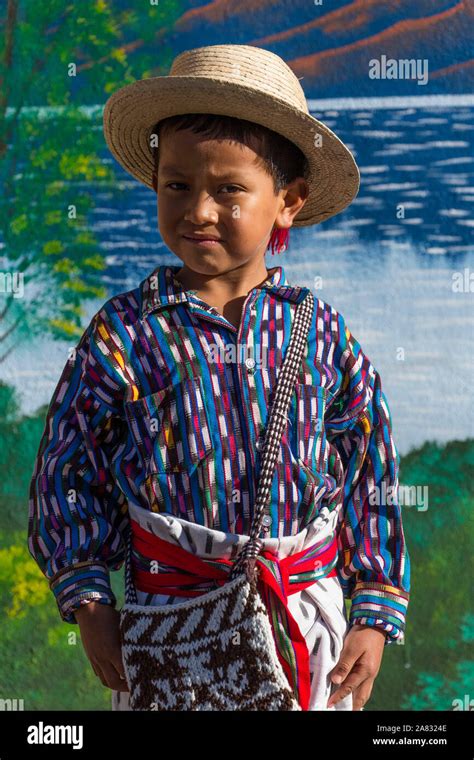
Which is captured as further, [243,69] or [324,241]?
[324,241]

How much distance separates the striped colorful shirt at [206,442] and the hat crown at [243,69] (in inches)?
16.8

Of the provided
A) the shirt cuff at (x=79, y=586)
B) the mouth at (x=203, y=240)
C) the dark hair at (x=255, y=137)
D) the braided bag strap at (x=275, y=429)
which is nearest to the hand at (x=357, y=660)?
the braided bag strap at (x=275, y=429)

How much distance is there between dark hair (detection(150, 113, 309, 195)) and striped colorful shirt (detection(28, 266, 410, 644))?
254 millimetres

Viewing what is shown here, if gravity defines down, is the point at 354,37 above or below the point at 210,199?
above

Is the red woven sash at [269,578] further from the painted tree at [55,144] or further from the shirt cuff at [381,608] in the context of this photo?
the painted tree at [55,144]

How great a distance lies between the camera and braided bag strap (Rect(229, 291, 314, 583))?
2.07m

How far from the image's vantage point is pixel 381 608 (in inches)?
90.7

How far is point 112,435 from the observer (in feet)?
7.55

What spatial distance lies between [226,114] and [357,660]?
1202mm

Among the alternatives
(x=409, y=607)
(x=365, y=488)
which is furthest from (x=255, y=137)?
(x=409, y=607)

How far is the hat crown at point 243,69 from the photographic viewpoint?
88.3 inches

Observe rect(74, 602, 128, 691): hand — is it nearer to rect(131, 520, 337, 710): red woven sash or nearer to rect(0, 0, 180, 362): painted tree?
rect(131, 520, 337, 710): red woven sash

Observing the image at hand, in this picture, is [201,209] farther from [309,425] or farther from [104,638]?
[104,638]

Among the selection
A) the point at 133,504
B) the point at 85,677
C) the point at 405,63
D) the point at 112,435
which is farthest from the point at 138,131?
A: the point at 85,677
